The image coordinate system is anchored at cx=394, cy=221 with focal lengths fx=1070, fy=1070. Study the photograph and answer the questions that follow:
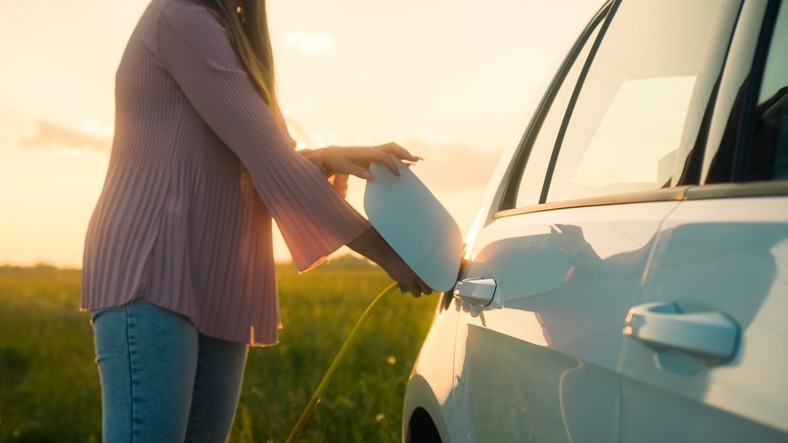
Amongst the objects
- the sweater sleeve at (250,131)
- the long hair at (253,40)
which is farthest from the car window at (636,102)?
the long hair at (253,40)

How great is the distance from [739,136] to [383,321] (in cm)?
1069

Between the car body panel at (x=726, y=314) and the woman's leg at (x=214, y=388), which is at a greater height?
the car body panel at (x=726, y=314)

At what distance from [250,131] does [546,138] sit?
2.32 feet

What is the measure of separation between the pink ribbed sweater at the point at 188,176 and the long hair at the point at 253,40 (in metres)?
0.06

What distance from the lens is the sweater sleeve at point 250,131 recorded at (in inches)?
99.3

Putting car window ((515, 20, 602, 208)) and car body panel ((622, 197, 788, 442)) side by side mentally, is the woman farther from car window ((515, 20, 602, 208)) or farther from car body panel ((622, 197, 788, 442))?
car body panel ((622, 197, 788, 442))

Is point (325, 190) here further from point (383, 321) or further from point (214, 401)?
point (383, 321)

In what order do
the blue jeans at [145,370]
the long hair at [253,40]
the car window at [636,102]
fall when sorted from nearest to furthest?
the car window at [636,102], the blue jeans at [145,370], the long hair at [253,40]

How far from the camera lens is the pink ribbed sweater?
2488mm

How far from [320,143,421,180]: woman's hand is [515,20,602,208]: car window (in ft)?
0.89

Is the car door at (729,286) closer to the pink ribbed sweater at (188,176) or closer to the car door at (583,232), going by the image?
the car door at (583,232)

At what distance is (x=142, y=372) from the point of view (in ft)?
7.88

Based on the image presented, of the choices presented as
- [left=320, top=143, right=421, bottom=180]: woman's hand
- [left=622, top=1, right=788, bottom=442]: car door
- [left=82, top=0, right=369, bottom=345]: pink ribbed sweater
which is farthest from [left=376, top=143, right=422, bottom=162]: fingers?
[left=622, top=1, right=788, bottom=442]: car door

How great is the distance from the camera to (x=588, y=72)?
2.41 metres
